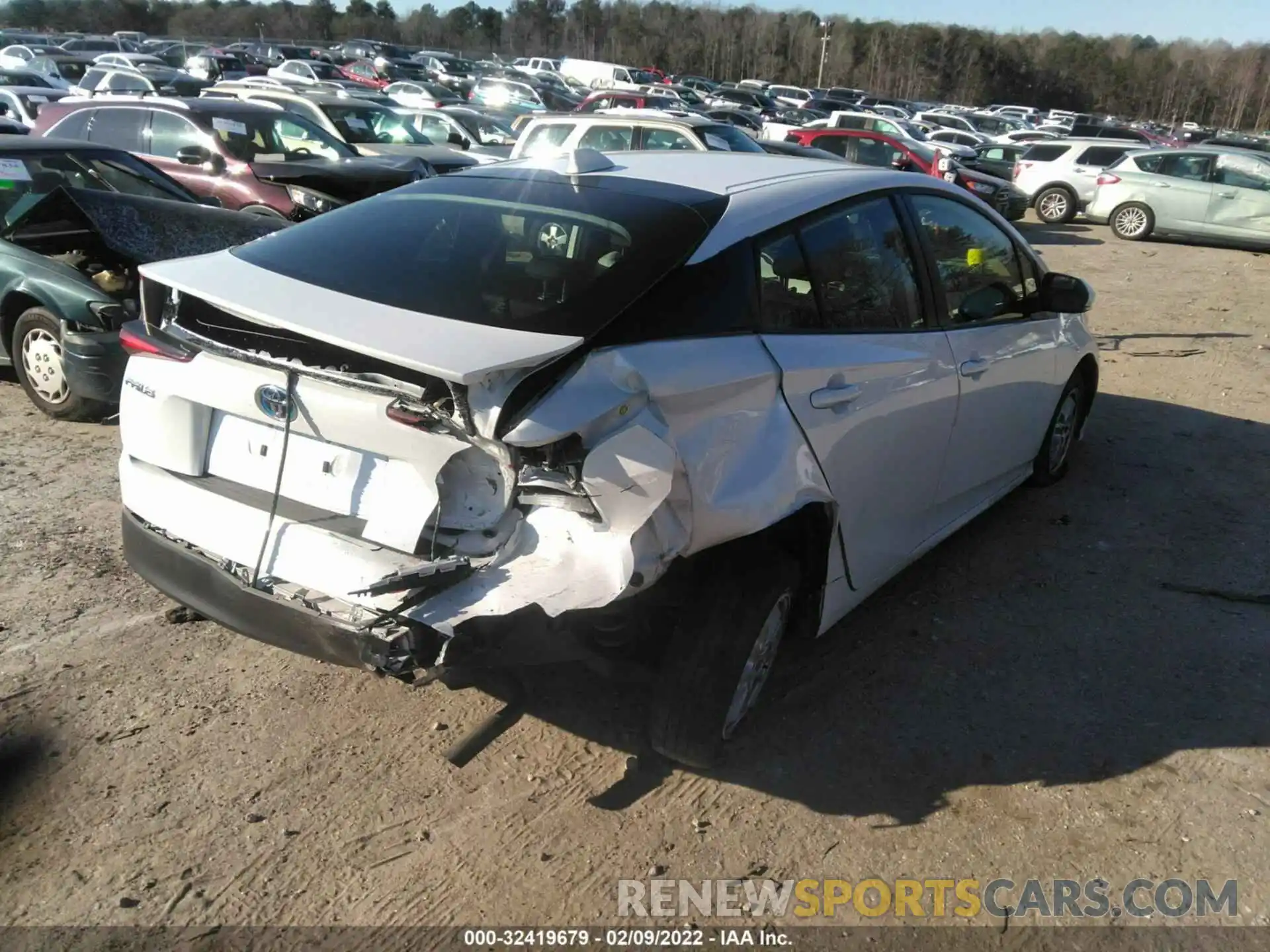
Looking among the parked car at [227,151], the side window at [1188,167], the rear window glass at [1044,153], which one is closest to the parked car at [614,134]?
the parked car at [227,151]

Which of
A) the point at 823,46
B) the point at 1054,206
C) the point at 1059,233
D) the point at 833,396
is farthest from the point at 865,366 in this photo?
the point at 823,46

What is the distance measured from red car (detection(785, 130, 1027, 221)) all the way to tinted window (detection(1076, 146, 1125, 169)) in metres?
2.05

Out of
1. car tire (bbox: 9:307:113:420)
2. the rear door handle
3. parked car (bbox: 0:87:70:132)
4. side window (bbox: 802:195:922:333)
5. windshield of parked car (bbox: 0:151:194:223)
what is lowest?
car tire (bbox: 9:307:113:420)

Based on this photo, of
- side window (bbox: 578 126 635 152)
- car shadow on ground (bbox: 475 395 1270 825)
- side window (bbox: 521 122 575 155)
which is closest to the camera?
car shadow on ground (bbox: 475 395 1270 825)

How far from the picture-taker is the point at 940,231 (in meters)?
4.06

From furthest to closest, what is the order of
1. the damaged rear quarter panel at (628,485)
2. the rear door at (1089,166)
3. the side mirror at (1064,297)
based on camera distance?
the rear door at (1089,166) → the side mirror at (1064,297) → the damaged rear quarter panel at (628,485)

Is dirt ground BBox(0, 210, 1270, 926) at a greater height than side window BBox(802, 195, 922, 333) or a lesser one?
lesser

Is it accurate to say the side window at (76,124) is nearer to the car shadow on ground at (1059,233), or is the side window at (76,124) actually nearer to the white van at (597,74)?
the car shadow on ground at (1059,233)

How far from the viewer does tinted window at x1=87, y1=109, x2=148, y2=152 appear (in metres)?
10.6

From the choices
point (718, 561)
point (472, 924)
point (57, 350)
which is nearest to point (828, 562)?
point (718, 561)

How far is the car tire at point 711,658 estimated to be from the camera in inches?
112

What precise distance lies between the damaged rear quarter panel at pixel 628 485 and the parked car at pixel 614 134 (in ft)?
34.5

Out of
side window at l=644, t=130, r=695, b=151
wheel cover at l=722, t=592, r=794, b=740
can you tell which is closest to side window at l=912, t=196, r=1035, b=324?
wheel cover at l=722, t=592, r=794, b=740

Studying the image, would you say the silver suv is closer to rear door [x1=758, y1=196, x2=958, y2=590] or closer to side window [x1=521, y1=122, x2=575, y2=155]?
side window [x1=521, y1=122, x2=575, y2=155]
